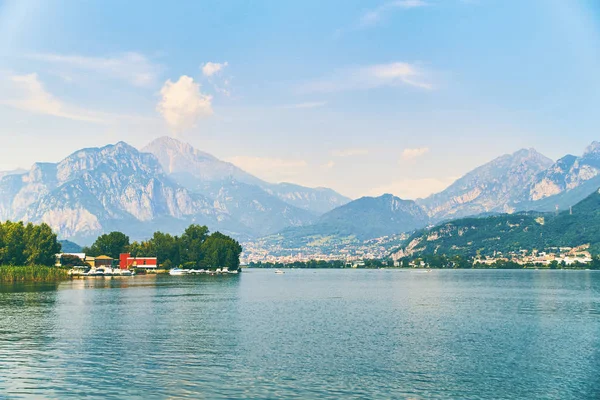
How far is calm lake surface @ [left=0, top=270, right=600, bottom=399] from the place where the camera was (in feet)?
144

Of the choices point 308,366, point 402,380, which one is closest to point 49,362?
point 308,366

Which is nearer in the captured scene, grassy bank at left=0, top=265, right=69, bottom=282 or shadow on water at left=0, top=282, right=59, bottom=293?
shadow on water at left=0, top=282, right=59, bottom=293

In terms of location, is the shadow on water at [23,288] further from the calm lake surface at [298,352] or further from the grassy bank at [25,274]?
the calm lake surface at [298,352]

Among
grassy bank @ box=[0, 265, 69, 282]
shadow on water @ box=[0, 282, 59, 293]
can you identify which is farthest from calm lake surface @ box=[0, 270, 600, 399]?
grassy bank @ box=[0, 265, 69, 282]

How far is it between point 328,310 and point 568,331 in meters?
38.4

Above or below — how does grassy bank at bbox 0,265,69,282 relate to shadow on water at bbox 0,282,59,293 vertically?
above

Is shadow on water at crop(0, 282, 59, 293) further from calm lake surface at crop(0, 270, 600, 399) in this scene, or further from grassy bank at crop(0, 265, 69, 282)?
calm lake surface at crop(0, 270, 600, 399)

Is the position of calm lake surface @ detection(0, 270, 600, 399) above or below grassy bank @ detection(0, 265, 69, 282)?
below

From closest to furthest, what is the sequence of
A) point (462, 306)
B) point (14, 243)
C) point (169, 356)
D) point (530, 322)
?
point (169, 356) < point (530, 322) < point (462, 306) < point (14, 243)

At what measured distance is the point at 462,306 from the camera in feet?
360

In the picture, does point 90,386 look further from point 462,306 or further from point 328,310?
point 462,306

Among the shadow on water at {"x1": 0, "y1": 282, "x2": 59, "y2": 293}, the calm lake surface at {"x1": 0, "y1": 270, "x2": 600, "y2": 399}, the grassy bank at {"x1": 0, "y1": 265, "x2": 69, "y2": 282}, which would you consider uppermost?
the grassy bank at {"x1": 0, "y1": 265, "x2": 69, "y2": 282}

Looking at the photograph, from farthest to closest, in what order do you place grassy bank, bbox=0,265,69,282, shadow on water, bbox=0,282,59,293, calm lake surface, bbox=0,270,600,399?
grassy bank, bbox=0,265,69,282, shadow on water, bbox=0,282,59,293, calm lake surface, bbox=0,270,600,399

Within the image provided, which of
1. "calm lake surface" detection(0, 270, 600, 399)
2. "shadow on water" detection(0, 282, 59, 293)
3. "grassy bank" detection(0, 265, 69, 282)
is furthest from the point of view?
"grassy bank" detection(0, 265, 69, 282)
